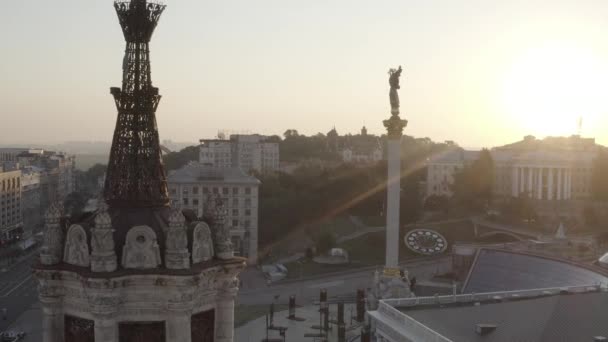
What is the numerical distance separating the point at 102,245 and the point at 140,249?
1.98ft

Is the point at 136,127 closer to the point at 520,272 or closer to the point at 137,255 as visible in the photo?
the point at 137,255

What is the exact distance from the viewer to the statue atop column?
38.3 meters

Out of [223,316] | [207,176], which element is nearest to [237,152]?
[207,176]

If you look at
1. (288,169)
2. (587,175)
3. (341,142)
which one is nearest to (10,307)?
(288,169)

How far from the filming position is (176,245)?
11.3 metres

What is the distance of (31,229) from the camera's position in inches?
3866

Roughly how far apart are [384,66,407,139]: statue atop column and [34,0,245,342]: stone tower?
87.5ft

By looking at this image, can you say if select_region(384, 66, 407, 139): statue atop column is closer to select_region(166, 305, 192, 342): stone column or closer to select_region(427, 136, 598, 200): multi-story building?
select_region(166, 305, 192, 342): stone column

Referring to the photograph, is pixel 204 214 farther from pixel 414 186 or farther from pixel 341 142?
pixel 341 142

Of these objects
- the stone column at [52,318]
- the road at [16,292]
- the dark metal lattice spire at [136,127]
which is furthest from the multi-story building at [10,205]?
the dark metal lattice spire at [136,127]

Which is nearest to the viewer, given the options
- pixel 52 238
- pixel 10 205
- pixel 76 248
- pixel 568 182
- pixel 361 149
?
pixel 76 248

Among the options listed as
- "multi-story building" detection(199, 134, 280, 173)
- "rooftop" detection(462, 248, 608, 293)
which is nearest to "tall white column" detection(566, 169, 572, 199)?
"multi-story building" detection(199, 134, 280, 173)

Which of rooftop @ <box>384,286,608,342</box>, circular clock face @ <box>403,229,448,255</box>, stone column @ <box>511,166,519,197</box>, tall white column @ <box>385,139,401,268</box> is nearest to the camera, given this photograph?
rooftop @ <box>384,286,608,342</box>

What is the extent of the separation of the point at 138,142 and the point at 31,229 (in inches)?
3690
